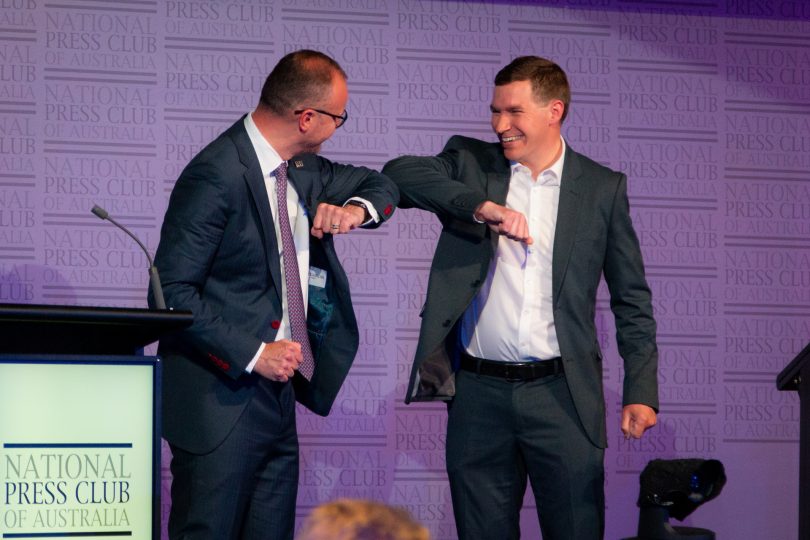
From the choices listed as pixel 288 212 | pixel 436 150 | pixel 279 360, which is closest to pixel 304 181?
pixel 288 212

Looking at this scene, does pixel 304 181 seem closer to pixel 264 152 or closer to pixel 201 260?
pixel 264 152

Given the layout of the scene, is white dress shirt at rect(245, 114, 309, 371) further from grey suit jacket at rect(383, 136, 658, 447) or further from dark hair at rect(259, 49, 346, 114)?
grey suit jacket at rect(383, 136, 658, 447)

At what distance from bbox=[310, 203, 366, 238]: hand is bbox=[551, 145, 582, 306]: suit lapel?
628 millimetres

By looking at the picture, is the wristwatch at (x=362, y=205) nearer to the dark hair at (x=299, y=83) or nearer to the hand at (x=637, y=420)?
the dark hair at (x=299, y=83)

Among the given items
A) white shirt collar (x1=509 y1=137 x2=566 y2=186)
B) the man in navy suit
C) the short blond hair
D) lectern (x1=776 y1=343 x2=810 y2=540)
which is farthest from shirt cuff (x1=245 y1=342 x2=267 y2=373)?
lectern (x1=776 y1=343 x2=810 y2=540)

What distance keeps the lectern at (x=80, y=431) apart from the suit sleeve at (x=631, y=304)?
1.47 meters

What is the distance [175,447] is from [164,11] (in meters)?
2.31

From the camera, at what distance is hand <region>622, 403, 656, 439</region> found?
3404 mm

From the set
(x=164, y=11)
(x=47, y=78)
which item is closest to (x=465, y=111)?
(x=164, y=11)

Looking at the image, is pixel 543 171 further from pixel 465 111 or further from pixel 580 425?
pixel 465 111

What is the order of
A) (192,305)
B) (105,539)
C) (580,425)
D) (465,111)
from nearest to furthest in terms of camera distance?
(105,539) → (192,305) → (580,425) → (465,111)

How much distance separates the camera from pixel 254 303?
3078 millimetres

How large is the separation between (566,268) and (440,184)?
452 millimetres

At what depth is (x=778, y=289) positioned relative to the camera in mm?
5070
